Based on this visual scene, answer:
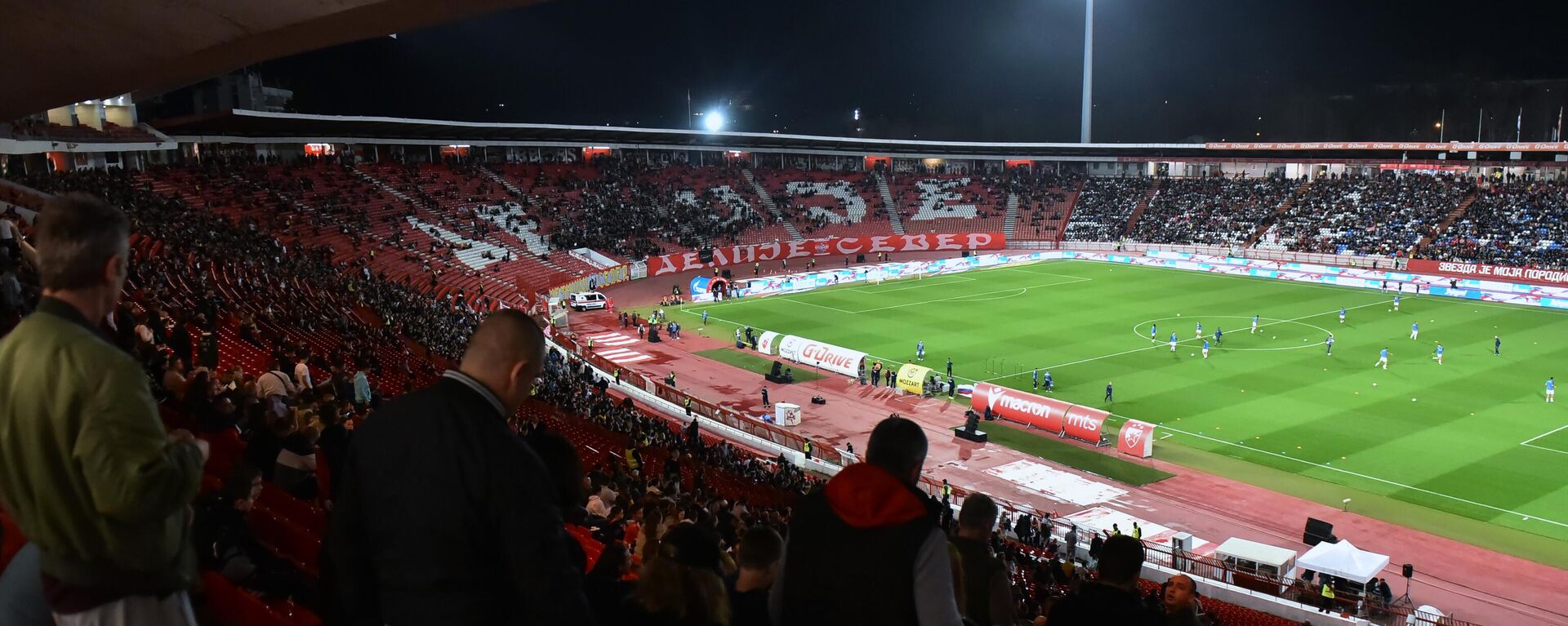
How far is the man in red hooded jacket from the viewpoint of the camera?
12.1 ft

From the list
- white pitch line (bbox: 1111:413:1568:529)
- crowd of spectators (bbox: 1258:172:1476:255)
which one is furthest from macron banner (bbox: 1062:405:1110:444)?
crowd of spectators (bbox: 1258:172:1476:255)

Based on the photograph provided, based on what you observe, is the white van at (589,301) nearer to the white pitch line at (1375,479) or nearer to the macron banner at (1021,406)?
the macron banner at (1021,406)

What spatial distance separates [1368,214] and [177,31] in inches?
3354

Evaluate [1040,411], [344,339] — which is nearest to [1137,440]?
[1040,411]

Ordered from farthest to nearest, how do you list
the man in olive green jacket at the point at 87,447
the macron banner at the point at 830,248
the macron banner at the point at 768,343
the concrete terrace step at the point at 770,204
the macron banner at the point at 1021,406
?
the concrete terrace step at the point at 770,204 → the macron banner at the point at 830,248 → the macron banner at the point at 768,343 → the macron banner at the point at 1021,406 → the man in olive green jacket at the point at 87,447

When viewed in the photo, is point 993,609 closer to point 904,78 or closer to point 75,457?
point 75,457

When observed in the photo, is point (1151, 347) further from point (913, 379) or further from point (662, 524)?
point (662, 524)

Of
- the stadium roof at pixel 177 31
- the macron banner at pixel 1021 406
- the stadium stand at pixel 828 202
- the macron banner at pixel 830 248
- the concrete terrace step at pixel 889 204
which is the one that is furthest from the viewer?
→ the concrete terrace step at pixel 889 204

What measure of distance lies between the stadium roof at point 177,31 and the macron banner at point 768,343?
35.9 m

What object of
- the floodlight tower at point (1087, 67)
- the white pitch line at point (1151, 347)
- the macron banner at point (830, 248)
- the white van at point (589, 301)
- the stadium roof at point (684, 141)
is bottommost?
the white pitch line at point (1151, 347)

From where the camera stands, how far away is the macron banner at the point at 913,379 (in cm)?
3756

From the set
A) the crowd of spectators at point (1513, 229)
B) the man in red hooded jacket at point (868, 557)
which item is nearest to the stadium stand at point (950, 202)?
the crowd of spectators at point (1513, 229)

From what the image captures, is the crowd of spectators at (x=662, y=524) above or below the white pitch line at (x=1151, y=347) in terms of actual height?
above

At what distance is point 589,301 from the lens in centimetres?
5547
